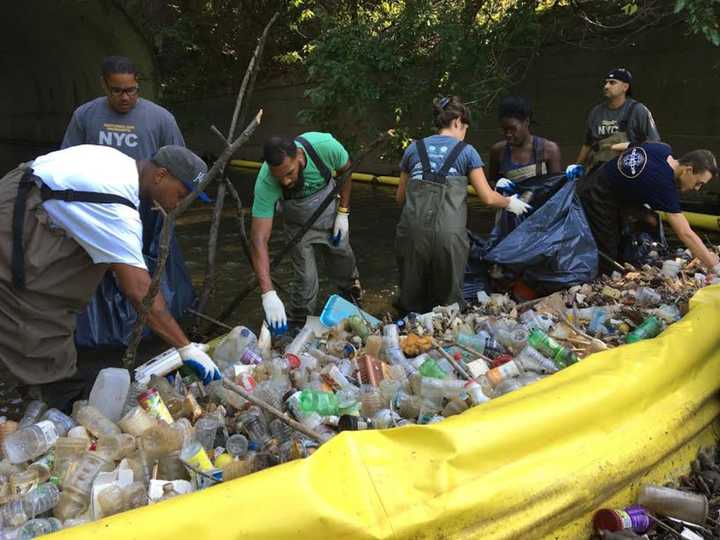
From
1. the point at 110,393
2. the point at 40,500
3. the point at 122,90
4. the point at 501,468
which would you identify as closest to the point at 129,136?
the point at 122,90

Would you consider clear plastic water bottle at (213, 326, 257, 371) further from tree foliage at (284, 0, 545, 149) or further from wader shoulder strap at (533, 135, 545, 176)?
tree foliage at (284, 0, 545, 149)

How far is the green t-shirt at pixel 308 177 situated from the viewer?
175 inches

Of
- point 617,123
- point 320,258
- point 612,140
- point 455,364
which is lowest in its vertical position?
point 320,258

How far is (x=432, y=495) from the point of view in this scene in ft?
6.87

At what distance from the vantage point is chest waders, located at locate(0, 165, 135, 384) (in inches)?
107

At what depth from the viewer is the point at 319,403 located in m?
3.02

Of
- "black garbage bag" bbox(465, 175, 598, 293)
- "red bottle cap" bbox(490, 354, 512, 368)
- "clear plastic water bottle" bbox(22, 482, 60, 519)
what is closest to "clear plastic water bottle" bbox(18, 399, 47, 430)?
"clear plastic water bottle" bbox(22, 482, 60, 519)

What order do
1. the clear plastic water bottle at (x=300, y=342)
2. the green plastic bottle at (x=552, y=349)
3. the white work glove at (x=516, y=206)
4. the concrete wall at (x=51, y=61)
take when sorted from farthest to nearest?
the concrete wall at (x=51, y=61) → the white work glove at (x=516, y=206) → the clear plastic water bottle at (x=300, y=342) → the green plastic bottle at (x=552, y=349)

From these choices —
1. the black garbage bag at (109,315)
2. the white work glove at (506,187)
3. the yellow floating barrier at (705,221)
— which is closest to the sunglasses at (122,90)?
the black garbage bag at (109,315)

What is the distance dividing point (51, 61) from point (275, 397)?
734 inches

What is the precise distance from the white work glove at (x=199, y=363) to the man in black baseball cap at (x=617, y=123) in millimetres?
4268

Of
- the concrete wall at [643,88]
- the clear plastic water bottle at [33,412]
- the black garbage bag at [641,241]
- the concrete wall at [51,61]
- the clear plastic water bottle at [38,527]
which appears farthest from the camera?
the concrete wall at [51,61]

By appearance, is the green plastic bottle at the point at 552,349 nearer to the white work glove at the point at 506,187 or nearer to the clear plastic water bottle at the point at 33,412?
the white work glove at the point at 506,187

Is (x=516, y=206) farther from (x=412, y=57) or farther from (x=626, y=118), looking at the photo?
(x=412, y=57)
